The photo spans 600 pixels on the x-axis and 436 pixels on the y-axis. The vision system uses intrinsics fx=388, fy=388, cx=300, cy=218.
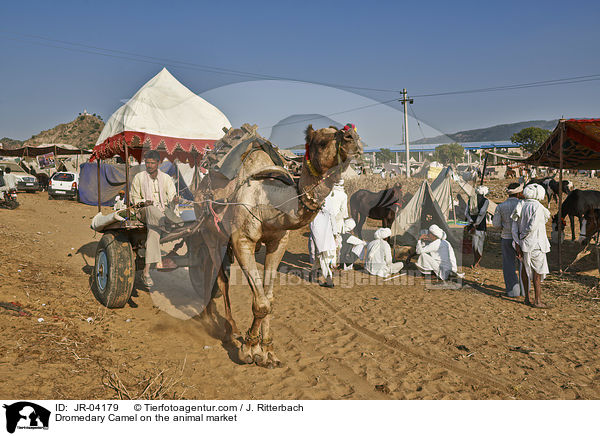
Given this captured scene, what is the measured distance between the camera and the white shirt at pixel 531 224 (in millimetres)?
6879

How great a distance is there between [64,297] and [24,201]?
19.2 meters

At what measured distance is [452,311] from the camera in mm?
6719

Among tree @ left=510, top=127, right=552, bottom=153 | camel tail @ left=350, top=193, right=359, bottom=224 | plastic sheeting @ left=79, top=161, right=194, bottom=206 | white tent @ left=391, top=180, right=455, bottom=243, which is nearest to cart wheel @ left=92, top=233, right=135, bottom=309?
white tent @ left=391, top=180, right=455, bottom=243

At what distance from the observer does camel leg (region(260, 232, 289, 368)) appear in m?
4.52

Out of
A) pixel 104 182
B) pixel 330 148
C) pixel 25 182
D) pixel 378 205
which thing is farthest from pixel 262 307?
pixel 25 182

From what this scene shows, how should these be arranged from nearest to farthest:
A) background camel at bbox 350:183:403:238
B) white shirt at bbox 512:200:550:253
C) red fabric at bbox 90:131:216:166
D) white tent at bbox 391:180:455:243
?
red fabric at bbox 90:131:216:166
white shirt at bbox 512:200:550:253
white tent at bbox 391:180:455:243
background camel at bbox 350:183:403:238

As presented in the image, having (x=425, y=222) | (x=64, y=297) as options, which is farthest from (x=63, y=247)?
(x=425, y=222)

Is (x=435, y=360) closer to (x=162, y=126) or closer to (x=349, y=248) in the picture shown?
(x=162, y=126)

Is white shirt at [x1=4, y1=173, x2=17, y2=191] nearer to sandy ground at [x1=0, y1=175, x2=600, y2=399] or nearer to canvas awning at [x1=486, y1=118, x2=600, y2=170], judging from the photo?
sandy ground at [x1=0, y1=175, x2=600, y2=399]

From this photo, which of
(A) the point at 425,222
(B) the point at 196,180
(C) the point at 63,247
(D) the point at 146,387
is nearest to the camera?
(D) the point at 146,387

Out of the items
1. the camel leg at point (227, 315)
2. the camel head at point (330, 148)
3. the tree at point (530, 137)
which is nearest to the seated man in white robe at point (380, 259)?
the camel leg at point (227, 315)

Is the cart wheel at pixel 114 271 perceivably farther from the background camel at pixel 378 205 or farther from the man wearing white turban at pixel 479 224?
the background camel at pixel 378 205

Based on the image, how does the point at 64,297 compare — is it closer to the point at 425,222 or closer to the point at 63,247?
the point at 63,247

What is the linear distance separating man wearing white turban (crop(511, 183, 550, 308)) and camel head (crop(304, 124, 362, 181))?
15.8 feet
